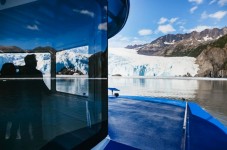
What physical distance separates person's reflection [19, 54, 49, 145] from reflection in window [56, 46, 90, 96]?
0.87 feet

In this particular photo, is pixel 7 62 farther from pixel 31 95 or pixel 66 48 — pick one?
pixel 66 48

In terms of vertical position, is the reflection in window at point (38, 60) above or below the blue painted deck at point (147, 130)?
above

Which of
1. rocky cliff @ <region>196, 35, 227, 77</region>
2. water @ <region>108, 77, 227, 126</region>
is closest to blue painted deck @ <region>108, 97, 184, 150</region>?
water @ <region>108, 77, 227, 126</region>

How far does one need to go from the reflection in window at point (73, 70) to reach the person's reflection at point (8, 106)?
594 mm

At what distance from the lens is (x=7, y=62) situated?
1.48m

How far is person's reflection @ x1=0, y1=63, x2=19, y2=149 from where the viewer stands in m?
1.47

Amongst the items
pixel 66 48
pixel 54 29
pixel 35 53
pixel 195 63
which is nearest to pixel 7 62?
pixel 35 53

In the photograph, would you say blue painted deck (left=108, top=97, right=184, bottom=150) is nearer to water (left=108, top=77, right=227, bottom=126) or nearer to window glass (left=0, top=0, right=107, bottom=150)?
window glass (left=0, top=0, right=107, bottom=150)

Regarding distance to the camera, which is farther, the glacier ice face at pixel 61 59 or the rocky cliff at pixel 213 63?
the rocky cliff at pixel 213 63

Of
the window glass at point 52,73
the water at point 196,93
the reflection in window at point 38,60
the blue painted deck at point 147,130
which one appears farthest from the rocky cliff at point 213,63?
the reflection in window at point 38,60

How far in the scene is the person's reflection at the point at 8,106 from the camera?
1.47 meters

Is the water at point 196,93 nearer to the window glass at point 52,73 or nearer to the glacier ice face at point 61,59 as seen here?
the window glass at point 52,73

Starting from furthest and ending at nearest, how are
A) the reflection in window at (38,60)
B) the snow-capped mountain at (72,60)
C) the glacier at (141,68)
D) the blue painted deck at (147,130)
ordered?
the glacier at (141,68) < the blue painted deck at (147,130) < the snow-capped mountain at (72,60) < the reflection in window at (38,60)

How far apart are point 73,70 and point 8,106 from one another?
0.90 meters
